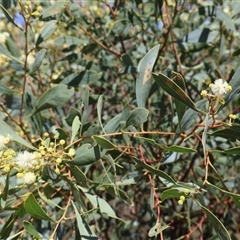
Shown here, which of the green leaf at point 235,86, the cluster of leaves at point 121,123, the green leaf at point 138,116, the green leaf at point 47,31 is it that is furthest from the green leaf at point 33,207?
the green leaf at point 47,31

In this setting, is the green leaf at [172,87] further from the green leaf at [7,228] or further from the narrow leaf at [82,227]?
the green leaf at [7,228]

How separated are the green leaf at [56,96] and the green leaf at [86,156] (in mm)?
242

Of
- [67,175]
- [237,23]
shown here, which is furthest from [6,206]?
[237,23]

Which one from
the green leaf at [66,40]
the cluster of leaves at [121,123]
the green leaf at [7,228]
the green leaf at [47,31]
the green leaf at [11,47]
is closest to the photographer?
the cluster of leaves at [121,123]

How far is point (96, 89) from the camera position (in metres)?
2.57

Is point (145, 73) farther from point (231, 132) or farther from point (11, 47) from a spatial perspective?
point (11, 47)

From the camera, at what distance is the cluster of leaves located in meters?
1.23

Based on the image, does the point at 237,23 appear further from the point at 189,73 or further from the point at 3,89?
the point at 3,89

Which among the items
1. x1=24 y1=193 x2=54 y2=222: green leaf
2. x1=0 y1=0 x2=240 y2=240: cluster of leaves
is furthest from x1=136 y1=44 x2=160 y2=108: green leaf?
x1=24 y1=193 x2=54 y2=222: green leaf

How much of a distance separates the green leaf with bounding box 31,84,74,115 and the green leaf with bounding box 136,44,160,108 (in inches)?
8.8

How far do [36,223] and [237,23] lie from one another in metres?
1.29

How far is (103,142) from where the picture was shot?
1.18 meters

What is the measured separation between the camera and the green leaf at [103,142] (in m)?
1.17

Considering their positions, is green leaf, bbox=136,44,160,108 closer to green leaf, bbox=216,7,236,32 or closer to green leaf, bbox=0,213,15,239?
green leaf, bbox=0,213,15,239
